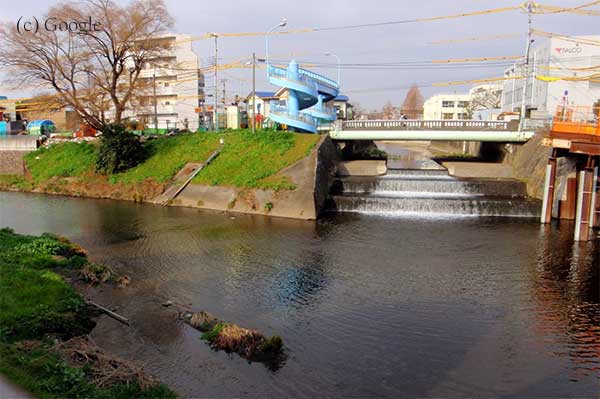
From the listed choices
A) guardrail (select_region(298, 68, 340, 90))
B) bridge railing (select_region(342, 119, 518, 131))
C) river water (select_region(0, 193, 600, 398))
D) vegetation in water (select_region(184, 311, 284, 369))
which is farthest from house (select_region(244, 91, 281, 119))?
vegetation in water (select_region(184, 311, 284, 369))

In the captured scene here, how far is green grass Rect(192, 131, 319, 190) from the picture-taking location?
31.8 meters

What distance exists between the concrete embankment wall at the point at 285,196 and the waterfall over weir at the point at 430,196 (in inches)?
72.8

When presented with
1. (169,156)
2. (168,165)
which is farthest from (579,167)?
(169,156)

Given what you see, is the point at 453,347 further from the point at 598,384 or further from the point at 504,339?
the point at 598,384

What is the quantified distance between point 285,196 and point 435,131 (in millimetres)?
13712

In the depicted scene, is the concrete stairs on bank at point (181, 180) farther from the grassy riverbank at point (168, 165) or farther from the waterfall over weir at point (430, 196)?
the waterfall over weir at point (430, 196)

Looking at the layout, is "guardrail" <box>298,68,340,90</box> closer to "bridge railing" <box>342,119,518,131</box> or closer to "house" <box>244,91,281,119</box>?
"bridge railing" <box>342,119,518,131</box>

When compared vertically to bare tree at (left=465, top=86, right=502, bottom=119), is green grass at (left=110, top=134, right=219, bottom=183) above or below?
below

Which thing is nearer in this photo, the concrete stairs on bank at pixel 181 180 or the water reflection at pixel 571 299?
the water reflection at pixel 571 299

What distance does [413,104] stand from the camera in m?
125

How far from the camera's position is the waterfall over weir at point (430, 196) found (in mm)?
28828

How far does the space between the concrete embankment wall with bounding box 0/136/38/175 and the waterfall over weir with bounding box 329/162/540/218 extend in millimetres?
29463

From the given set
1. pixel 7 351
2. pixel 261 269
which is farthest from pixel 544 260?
pixel 7 351

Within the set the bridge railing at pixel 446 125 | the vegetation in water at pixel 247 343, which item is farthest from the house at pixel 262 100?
the vegetation in water at pixel 247 343
